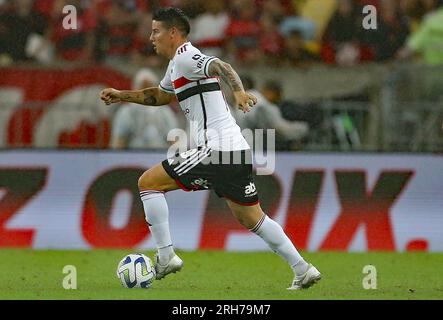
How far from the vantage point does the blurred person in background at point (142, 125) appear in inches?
559

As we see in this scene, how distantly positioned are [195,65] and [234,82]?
2.02ft

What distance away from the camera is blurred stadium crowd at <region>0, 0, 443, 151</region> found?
14.0m

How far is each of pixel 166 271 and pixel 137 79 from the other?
4970mm

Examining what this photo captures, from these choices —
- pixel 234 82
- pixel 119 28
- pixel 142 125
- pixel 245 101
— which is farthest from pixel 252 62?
pixel 245 101

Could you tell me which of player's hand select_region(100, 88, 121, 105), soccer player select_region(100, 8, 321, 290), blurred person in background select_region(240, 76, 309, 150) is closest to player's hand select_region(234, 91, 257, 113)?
soccer player select_region(100, 8, 321, 290)

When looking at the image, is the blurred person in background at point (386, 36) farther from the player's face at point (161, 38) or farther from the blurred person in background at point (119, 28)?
the player's face at point (161, 38)

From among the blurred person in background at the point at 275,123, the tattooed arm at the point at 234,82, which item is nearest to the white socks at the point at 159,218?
the tattooed arm at the point at 234,82

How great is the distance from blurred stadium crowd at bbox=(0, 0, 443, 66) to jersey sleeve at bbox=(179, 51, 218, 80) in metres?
6.23

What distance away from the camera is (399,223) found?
45.4 feet

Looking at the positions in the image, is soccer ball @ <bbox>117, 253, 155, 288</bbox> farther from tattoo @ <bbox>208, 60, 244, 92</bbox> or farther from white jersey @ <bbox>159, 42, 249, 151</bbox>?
tattoo @ <bbox>208, 60, 244, 92</bbox>

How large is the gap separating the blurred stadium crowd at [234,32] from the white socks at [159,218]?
245 inches
